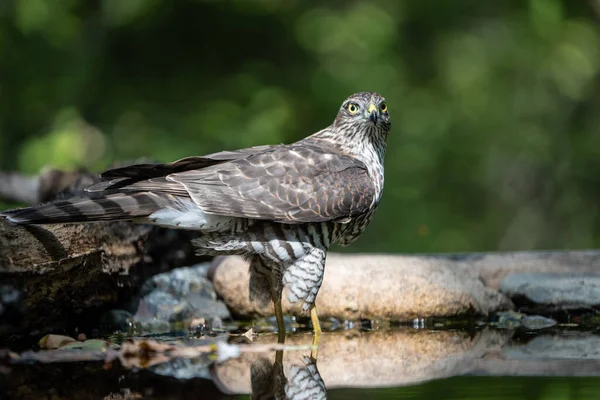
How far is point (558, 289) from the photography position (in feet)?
16.8

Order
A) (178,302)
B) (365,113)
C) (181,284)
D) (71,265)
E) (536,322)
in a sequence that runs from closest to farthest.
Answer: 1. (71,265)
2. (536,322)
3. (365,113)
4. (178,302)
5. (181,284)

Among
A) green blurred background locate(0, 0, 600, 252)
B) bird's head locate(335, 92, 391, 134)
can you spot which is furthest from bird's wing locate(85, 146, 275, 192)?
green blurred background locate(0, 0, 600, 252)

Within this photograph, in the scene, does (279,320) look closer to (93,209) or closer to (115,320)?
(115,320)

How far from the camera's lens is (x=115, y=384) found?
2.94m

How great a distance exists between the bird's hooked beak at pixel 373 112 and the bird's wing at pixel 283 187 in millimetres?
377

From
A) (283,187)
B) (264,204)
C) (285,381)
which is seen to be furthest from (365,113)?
(285,381)

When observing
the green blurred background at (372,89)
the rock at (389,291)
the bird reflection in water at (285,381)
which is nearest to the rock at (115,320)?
the rock at (389,291)

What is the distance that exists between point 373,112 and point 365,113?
2.6 inches

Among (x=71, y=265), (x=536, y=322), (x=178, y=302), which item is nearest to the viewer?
(x=71, y=265)

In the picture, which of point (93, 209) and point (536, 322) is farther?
point (536, 322)

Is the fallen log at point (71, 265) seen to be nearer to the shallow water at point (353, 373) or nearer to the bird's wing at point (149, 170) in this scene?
the bird's wing at point (149, 170)

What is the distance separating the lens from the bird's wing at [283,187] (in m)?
4.30

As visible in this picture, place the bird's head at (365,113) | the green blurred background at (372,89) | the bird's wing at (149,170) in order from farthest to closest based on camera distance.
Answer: the green blurred background at (372,89), the bird's head at (365,113), the bird's wing at (149,170)

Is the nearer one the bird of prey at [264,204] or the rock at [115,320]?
the bird of prey at [264,204]
